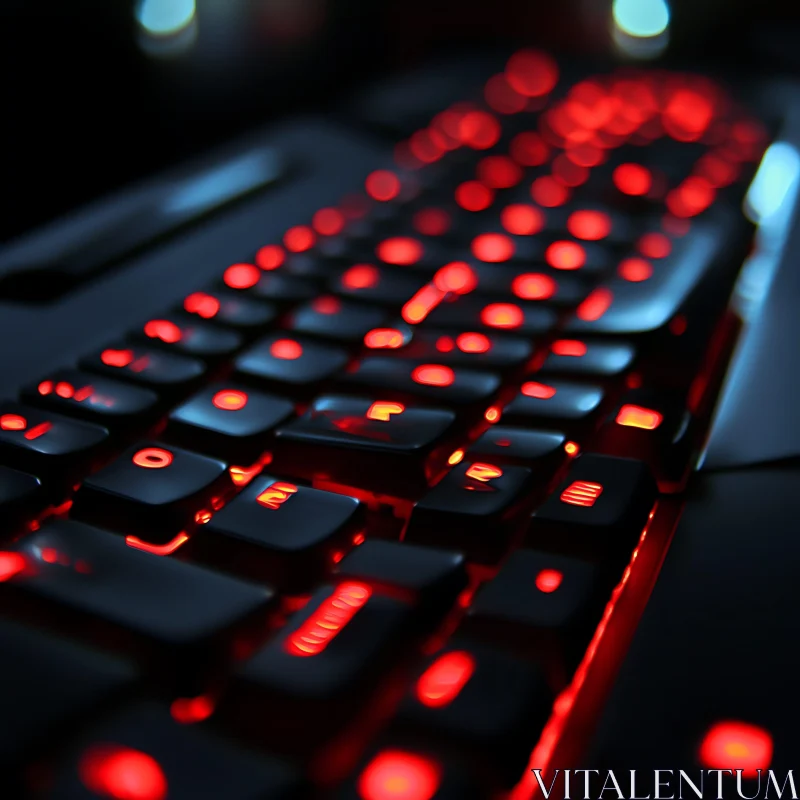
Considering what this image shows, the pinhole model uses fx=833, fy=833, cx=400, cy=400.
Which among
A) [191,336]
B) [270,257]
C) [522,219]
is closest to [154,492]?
[191,336]

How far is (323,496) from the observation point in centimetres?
31

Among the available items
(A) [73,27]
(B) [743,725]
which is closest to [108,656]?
(B) [743,725]

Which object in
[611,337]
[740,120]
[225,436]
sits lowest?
[225,436]

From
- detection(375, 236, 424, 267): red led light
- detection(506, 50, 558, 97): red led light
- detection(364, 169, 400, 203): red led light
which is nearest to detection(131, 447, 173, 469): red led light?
detection(375, 236, 424, 267): red led light

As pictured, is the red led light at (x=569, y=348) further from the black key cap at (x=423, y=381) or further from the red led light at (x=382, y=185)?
the red led light at (x=382, y=185)

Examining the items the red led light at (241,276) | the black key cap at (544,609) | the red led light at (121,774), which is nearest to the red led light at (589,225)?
the red led light at (241,276)

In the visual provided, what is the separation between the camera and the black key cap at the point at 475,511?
29cm

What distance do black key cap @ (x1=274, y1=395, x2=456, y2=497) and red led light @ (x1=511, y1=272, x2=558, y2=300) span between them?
5.4 inches

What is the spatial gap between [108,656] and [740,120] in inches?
27.7

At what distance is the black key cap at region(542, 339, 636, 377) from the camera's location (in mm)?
390

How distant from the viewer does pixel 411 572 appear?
271 millimetres

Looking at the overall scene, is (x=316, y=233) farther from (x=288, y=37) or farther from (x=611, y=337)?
(x=288, y=37)

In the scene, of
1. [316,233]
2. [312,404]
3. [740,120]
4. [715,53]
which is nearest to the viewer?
[312,404]

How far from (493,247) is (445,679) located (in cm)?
34
